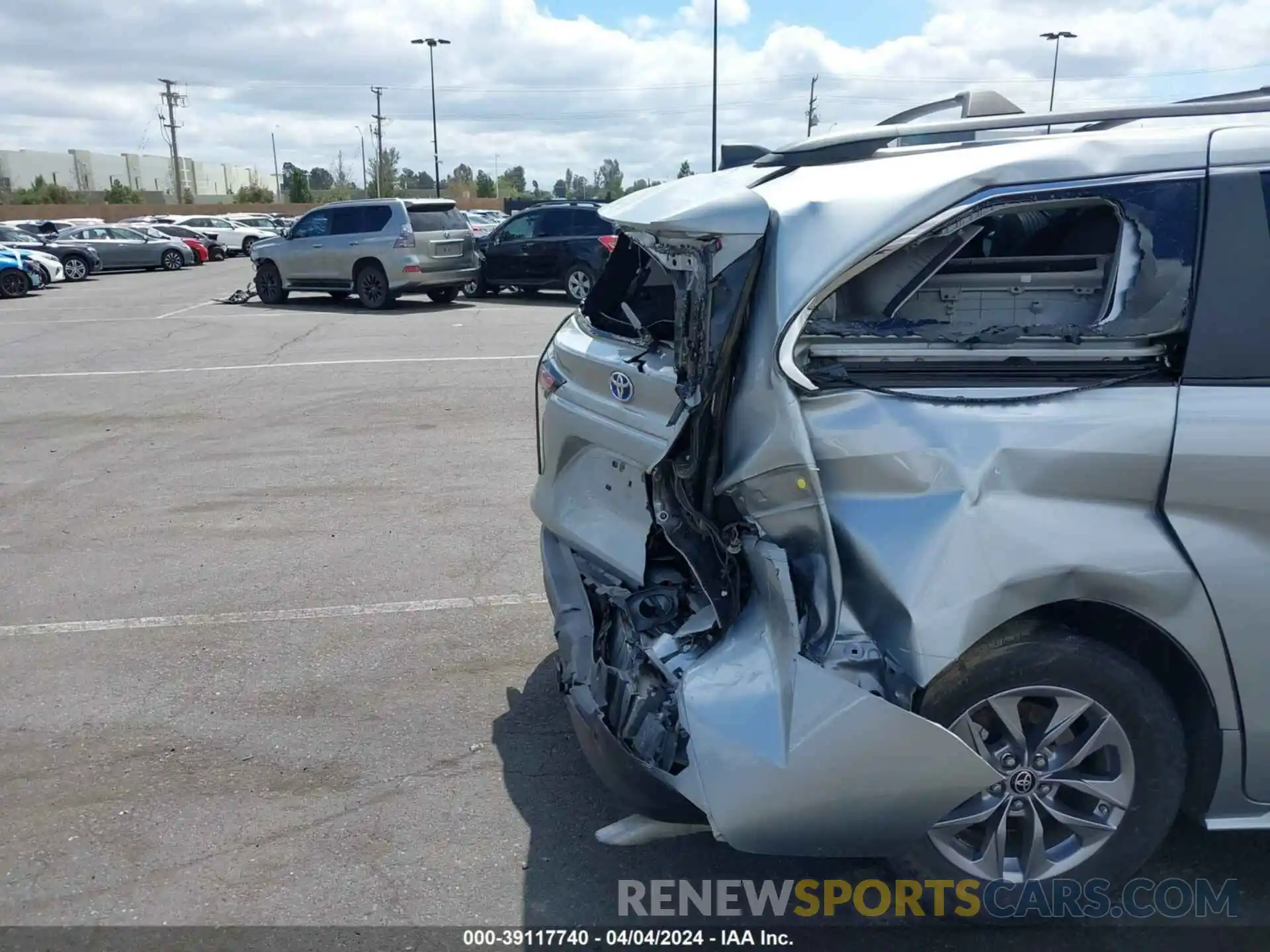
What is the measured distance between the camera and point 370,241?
747 inches

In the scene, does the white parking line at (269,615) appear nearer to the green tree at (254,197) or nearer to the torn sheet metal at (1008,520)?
the torn sheet metal at (1008,520)

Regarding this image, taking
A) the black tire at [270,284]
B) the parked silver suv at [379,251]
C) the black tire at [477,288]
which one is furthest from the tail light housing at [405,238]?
the black tire at [270,284]

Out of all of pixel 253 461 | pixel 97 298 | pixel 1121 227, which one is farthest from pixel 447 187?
pixel 1121 227

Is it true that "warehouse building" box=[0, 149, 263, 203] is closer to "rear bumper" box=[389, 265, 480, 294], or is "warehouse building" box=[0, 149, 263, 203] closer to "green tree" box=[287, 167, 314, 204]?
"green tree" box=[287, 167, 314, 204]

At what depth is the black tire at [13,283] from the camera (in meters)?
23.2

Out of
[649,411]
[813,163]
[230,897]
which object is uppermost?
[813,163]

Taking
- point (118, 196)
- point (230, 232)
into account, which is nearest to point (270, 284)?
point (230, 232)

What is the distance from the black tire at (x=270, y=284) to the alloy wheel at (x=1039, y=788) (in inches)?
775

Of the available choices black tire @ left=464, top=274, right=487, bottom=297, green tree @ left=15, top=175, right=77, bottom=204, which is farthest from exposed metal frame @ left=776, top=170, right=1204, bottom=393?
green tree @ left=15, top=175, right=77, bottom=204

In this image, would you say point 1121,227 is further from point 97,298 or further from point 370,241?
point 97,298

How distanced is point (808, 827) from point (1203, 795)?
1.17m

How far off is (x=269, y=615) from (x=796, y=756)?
3.39 m

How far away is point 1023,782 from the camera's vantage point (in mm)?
2830

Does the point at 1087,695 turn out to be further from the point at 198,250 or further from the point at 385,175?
the point at 385,175
